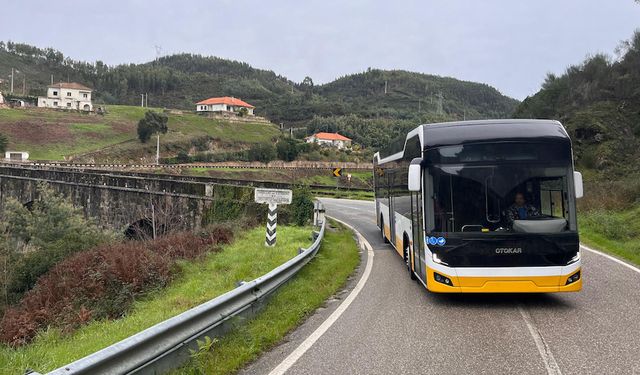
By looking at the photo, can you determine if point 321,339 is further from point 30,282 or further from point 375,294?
point 30,282

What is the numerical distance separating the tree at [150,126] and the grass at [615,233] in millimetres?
79781

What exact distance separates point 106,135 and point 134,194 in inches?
2531

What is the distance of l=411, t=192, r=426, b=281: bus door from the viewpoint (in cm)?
884

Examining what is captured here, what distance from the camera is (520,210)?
27.0ft

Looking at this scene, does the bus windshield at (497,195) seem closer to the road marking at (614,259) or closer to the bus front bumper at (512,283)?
the bus front bumper at (512,283)

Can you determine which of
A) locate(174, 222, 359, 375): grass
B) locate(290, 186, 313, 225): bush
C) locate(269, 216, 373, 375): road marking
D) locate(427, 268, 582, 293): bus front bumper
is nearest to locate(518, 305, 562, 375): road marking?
locate(427, 268, 582, 293): bus front bumper

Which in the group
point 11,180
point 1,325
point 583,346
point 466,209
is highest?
point 11,180

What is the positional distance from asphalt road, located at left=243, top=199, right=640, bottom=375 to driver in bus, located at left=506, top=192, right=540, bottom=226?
146cm

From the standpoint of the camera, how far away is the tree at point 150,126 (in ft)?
293

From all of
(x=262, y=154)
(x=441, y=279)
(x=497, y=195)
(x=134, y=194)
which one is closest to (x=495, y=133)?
(x=497, y=195)

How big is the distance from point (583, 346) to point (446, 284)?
7.41 feet

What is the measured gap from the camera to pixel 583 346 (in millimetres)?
6176

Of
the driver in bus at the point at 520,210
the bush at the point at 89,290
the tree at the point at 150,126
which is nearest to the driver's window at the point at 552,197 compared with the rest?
the driver in bus at the point at 520,210

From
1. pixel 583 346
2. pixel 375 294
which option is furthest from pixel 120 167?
pixel 583 346
